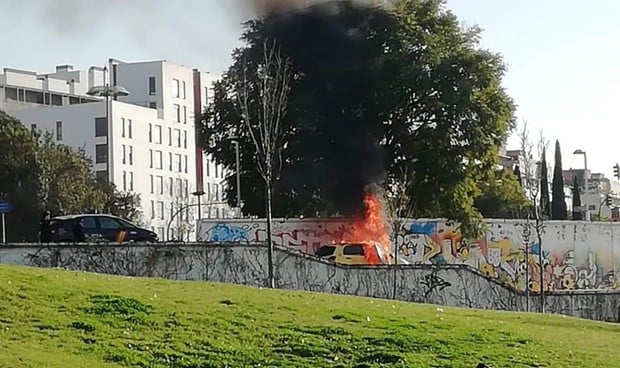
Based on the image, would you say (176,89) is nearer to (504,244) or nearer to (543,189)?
(543,189)

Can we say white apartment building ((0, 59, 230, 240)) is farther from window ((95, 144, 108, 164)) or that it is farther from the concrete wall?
the concrete wall

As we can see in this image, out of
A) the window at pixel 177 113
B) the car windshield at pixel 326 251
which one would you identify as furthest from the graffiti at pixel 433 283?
the window at pixel 177 113

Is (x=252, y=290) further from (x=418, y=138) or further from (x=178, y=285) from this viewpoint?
(x=418, y=138)

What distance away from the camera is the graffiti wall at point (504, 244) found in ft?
166

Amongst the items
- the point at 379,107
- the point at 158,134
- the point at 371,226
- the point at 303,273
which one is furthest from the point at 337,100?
the point at 158,134

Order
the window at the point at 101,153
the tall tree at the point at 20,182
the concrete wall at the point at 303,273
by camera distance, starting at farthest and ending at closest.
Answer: the window at the point at 101,153, the tall tree at the point at 20,182, the concrete wall at the point at 303,273

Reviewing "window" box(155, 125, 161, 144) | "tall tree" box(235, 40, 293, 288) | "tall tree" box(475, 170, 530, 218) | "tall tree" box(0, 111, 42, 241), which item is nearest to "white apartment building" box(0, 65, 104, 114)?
"window" box(155, 125, 161, 144)

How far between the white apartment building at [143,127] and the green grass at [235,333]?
68708 mm

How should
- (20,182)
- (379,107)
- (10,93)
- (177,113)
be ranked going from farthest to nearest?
(177,113) → (10,93) → (20,182) → (379,107)

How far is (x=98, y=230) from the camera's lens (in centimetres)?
3984

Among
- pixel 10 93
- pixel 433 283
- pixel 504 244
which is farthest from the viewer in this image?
pixel 10 93

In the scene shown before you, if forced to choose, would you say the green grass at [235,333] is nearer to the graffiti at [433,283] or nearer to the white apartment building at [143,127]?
the graffiti at [433,283]

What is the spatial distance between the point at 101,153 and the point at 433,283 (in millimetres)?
64033

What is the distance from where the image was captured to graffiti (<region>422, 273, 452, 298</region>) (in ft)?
124
